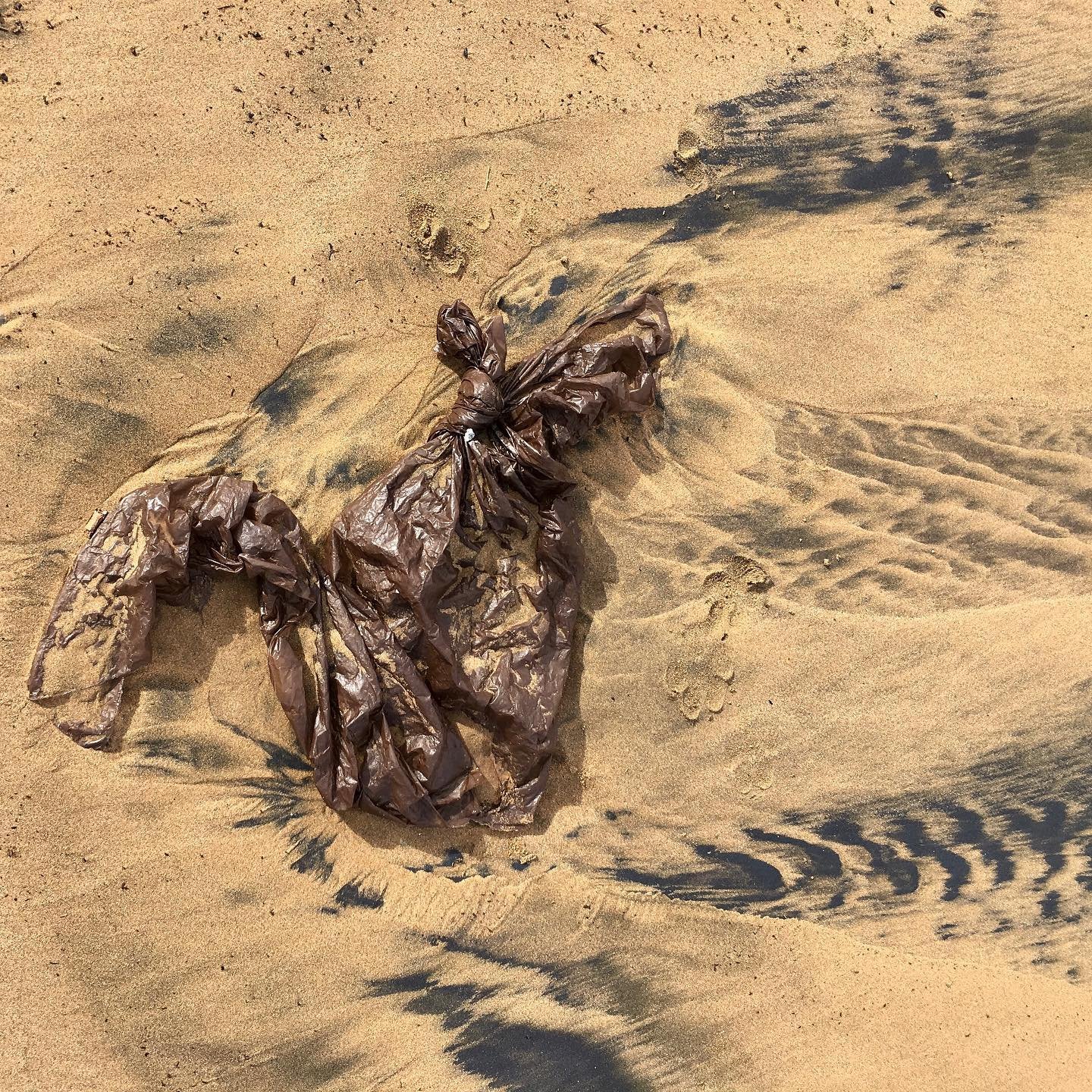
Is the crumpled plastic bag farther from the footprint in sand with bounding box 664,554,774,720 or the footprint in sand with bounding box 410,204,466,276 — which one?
the footprint in sand with bounding box 664,554,774,720

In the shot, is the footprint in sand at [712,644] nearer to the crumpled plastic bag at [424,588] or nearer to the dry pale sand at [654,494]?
the dry pale sand at [654,494]

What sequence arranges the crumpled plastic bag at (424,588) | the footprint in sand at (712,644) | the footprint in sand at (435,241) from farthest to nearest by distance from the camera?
the footprint in sand at (712,644) → the footprint in sand at (435,241) → the crumpled plastic bag at (424,588)

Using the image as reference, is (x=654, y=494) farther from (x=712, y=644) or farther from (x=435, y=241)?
(x=435, y=241)

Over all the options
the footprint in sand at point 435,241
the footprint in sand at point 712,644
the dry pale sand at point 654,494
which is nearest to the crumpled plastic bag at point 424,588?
the dry pale sand at point 654,494

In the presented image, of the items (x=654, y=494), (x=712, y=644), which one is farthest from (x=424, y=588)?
(x=712, y=644)

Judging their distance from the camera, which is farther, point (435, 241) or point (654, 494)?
point (654, 494)

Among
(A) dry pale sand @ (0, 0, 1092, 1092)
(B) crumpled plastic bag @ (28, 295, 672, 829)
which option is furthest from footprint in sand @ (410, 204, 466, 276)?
(B) crumpled plastic bag @ (28, 295, 672, 829)
